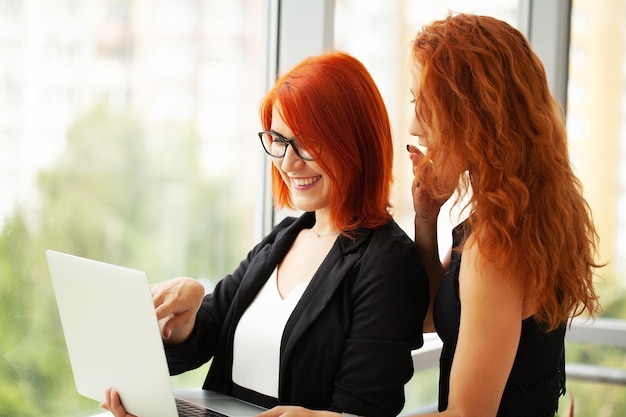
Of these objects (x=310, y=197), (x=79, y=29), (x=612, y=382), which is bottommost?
(x=612, y=382)

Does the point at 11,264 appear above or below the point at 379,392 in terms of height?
above

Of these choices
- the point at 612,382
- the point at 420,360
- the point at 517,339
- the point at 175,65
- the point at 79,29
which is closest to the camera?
the point at 517,339

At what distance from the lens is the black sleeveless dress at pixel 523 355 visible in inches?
65.4

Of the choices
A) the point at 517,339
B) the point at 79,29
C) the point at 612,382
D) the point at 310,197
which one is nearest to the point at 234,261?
the point at 310,197

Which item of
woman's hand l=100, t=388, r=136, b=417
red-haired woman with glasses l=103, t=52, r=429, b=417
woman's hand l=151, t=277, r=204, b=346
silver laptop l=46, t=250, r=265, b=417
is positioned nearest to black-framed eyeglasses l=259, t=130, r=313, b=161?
red-haired woman with glasses l=103, t=52, r=429, b=417

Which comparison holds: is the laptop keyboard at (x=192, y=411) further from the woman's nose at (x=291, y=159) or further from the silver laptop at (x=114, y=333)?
the woman's nose at (x=291, y=159)

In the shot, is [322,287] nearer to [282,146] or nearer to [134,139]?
[282,146]

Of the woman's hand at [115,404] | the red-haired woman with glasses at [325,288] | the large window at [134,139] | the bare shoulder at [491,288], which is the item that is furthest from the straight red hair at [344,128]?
the woman's hand at [115,404]

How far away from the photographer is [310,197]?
1.82 m

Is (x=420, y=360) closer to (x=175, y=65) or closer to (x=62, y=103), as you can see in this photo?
(x=175, y=65)

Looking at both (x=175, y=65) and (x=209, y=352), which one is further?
(x=175, y=65)

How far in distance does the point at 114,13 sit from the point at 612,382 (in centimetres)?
247

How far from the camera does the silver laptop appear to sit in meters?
1.44

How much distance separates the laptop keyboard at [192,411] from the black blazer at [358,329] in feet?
0.49
